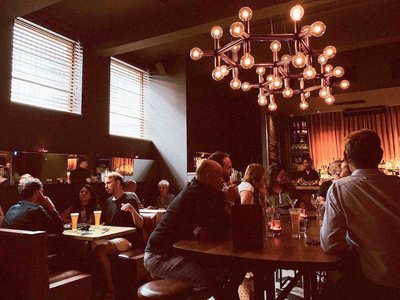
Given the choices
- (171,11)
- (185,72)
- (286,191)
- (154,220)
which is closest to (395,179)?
(286,191)

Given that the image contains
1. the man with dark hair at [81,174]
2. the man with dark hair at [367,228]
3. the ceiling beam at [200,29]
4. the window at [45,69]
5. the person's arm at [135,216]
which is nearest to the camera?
the man with dark hair at [367,228]

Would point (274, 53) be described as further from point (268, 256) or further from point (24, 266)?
point (24, 266)

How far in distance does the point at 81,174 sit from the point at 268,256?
14.5 ft

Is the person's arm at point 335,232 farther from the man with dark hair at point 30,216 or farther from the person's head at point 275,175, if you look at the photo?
the man with dark hair at point 30,216

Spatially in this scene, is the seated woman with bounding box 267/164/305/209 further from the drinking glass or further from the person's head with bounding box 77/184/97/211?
the person's head with bounding box 77/184/97/211

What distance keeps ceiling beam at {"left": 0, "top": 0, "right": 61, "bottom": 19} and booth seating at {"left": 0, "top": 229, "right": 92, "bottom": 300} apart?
308 centimetres

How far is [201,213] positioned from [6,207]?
348 centimetres

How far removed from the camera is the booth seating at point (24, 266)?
2566 millimetres

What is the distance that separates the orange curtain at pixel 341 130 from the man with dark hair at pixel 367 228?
854cm

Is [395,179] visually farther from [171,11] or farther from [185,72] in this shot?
[185,72]

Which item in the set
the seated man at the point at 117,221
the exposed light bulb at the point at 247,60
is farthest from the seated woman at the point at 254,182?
the seated man at the point at 117,221

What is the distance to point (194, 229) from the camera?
2.27 meters

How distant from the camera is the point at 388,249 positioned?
157cm

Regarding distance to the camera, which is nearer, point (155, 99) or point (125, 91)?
point (125, 91)
